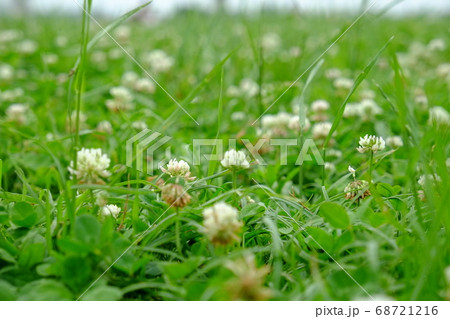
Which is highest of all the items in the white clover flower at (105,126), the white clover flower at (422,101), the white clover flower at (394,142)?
the white clover flower at (422,101)

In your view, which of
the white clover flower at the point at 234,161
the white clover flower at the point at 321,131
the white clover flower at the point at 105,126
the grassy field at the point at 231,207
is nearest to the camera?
the grassy field at the point at 231,207

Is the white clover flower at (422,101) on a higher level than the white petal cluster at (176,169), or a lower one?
higher

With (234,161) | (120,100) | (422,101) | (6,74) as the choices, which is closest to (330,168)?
(234,161)

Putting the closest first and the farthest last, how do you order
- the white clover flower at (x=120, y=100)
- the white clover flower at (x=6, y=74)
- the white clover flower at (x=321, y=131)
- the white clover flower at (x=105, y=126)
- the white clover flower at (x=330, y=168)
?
1. the white clover flower at (x=330, y=168)
2. the white clover flower at (x=321, y=131)
3. the white clover flower at (x=105, y=126)
4. the white clover flower at (x=120, y=100)
5. the white clover flower at (x=6, y=74)

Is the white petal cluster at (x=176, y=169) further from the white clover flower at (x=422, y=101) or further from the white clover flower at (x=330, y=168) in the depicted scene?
the white clover flower at (x=422, y=101)

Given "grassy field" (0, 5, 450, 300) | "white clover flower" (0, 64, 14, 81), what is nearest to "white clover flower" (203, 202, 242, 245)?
"grassy field" (0, 5, 450, 300)

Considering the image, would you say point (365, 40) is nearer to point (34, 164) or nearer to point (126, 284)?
point (34, 164)

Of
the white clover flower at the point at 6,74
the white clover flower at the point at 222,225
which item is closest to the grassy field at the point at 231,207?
the white clover flower at the point at 222,225
